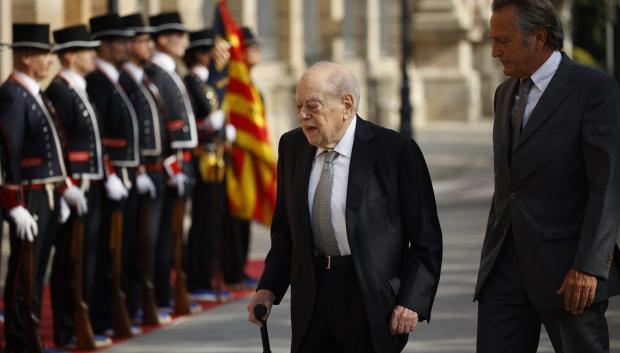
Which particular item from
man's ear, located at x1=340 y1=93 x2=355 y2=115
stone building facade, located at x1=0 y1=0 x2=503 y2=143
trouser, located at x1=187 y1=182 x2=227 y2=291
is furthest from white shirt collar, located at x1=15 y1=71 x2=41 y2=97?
stone building facade, located at x1=0 y1=0 x2=503 y2=143

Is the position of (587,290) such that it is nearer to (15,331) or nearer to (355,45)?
(15,331)

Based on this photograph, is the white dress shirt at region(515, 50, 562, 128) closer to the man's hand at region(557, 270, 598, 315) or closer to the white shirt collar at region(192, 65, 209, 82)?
the man's hand at region(557, 270, 598, 315)

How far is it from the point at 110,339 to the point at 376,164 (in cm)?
498

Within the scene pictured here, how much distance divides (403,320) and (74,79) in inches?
193

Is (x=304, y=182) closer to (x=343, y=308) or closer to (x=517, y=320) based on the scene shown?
(x=343, y=308)

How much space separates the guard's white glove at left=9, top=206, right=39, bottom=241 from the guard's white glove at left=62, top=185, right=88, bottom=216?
1.55ft

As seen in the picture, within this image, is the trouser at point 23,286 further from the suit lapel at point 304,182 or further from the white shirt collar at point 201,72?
the suit lapel at point 304,182

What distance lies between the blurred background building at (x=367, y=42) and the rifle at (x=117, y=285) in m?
5.61

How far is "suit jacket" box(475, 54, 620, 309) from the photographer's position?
636cm

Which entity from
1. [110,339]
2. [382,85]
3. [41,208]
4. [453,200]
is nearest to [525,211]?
[41,208]

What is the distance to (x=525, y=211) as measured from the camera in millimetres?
6445

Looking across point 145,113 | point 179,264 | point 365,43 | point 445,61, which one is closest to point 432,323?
point 179,264

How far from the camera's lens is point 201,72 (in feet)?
43.8

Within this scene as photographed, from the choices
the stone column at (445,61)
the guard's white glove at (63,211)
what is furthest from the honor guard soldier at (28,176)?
the stone column at (445,61)
